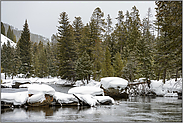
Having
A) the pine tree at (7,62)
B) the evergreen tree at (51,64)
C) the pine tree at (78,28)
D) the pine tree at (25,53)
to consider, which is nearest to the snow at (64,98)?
the pine tree at (78,28)

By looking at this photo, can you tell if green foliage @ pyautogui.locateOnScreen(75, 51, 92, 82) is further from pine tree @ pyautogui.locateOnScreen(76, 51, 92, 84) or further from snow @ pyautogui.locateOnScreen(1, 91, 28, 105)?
snow @ pyautogui.locateOnScreen(1, 91, 28, 105)

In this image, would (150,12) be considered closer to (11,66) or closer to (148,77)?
(148,77)

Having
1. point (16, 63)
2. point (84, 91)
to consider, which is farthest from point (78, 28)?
point (84, 91)

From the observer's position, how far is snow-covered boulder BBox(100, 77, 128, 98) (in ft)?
76.8

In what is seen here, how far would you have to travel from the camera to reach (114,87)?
2366cm

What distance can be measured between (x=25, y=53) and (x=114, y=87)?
2977 cm

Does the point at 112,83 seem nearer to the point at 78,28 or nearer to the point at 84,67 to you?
the point at 84,67

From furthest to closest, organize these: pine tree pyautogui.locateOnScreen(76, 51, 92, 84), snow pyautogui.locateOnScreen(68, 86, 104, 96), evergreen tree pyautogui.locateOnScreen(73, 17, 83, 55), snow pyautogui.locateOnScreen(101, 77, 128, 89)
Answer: evergreen tree pyautogui.locateOnScreen(73, 17, 83, 55)
pine tree pyautogui.locateOnScreen(76, 51, 92, 84)
snow pyautogui.locateOnScreen(101, 77, 128, 89)
snow pyautogui.locateOnScreen(68, 86, 104, 96)

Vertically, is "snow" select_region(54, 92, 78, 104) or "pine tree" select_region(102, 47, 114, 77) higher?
"pine tree" select_region(102, 47, 114, 77)

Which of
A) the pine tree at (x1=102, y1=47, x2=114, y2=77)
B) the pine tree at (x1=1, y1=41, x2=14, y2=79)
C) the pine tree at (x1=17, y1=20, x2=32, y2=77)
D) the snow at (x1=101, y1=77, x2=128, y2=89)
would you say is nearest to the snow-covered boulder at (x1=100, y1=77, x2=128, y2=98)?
the snow at (x1=101, y1=77, x2=128, y2=89)

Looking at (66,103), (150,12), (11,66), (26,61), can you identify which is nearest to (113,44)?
(150,12)

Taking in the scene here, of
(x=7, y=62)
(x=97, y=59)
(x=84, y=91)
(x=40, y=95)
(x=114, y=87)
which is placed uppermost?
(x=7, y=62)

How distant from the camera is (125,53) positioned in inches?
1642

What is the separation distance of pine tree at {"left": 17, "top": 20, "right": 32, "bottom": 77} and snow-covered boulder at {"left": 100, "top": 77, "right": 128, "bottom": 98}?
A: 27.2 metres
